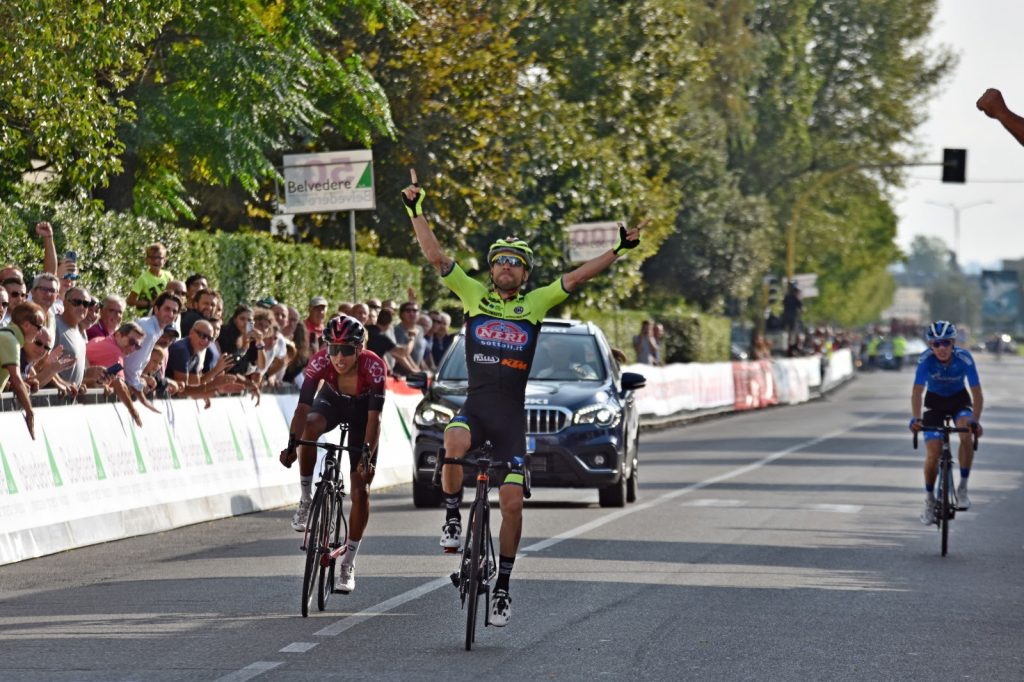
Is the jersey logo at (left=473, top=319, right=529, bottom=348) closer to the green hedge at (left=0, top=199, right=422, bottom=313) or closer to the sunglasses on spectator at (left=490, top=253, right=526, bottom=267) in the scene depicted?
the sunglasses on spectator at (left=490, top=253, right=526, bottom=267)

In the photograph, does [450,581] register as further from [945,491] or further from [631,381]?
[631,381]

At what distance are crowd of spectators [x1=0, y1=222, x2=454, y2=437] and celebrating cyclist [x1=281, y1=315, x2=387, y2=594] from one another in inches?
128

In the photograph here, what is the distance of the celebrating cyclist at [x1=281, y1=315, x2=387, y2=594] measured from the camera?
11.3 m

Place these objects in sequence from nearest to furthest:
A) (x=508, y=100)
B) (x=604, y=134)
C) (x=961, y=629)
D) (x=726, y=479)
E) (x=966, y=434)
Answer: (x=961, y=629), (x=966, y=434), (x=726, y=479), (x=508, y=100), (x=604, y=134)

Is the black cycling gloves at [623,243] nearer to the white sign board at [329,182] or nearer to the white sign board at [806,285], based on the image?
the white sign board at [329,182]

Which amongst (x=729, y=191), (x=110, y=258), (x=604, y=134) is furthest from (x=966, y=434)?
(x=729, y=191)

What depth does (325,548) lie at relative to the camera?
11.1m

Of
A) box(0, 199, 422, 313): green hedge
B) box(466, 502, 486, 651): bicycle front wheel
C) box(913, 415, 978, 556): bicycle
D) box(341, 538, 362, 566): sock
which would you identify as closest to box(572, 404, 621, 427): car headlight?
box(913, 415, 978, 556): bicycle

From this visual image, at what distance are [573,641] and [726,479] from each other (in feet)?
47.2

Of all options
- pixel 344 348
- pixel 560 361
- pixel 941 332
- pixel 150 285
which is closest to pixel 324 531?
pixel 344 348

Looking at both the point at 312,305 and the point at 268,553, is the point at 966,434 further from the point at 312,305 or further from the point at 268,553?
the point at 312,305

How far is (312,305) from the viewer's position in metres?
21.6

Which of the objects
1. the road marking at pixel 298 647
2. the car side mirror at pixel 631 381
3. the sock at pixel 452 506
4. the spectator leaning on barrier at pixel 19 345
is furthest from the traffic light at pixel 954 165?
the road marking at pixel 298 647

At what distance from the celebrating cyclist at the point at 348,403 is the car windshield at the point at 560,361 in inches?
299
